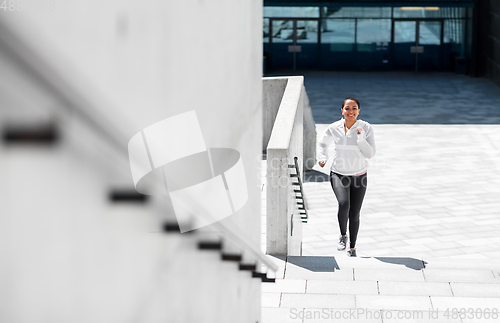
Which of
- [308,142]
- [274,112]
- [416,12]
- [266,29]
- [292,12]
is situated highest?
[292,12]

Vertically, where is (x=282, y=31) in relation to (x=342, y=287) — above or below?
above

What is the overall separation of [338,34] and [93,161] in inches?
1161

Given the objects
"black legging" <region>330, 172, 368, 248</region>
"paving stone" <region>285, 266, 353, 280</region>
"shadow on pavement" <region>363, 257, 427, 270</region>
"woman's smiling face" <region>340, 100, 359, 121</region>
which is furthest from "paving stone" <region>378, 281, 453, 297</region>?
"woman's smiling face" <region>340, 100, 359, 121</region>

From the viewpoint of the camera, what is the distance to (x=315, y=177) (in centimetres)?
1332

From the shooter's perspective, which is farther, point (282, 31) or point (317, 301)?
point (282, 31)

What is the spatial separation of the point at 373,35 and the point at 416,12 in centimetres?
214

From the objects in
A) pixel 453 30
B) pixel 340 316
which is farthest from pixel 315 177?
pixel 453 30

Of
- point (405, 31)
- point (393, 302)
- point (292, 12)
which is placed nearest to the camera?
point (393, 302)

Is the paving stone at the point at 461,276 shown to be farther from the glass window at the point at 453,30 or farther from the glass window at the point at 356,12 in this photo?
the glass window at the point at 453,30

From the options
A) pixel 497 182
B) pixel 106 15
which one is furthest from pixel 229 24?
pixel 497 182

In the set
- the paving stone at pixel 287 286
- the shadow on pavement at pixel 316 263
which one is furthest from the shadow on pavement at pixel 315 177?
the paving stone at pixel 287 286

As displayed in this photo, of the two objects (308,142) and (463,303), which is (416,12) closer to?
(308,142)

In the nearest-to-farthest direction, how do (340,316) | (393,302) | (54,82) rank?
(54,82) < (340,316) < (393,302)

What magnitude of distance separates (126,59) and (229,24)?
1768 mm
